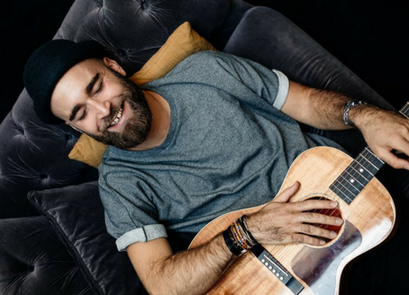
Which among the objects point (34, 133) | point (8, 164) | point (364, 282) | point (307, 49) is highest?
point (307, 49)

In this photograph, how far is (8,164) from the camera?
1680mm

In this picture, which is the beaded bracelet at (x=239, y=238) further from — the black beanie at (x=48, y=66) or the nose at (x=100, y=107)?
the black beanie at (x=48, y=66)

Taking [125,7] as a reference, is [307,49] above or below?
above

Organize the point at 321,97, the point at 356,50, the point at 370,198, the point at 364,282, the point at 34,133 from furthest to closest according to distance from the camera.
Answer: the point at 356,50 < the point at 34,133 < the point at 321,97 < the point at 364,282 < the point at 370,198

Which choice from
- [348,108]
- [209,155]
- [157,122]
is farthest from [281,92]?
[157,122]

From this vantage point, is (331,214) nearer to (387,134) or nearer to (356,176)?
(356,176)

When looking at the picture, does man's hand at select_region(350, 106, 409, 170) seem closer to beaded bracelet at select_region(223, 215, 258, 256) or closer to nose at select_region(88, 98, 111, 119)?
beaded bracelet at select_region(223, 215, 258, 256)

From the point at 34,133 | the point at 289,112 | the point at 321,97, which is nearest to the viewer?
the point at 321,97

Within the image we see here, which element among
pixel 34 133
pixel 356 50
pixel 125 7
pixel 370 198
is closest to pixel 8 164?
pixel 34 133

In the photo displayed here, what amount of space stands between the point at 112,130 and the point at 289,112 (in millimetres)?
682

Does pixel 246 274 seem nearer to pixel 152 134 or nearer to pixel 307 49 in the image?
pixel 152 134

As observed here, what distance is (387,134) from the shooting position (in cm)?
115

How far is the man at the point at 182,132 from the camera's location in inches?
51.1

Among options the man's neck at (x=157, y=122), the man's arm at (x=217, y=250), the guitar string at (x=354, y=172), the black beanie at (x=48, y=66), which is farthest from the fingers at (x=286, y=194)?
the black beanie at (x=48, y=66)
